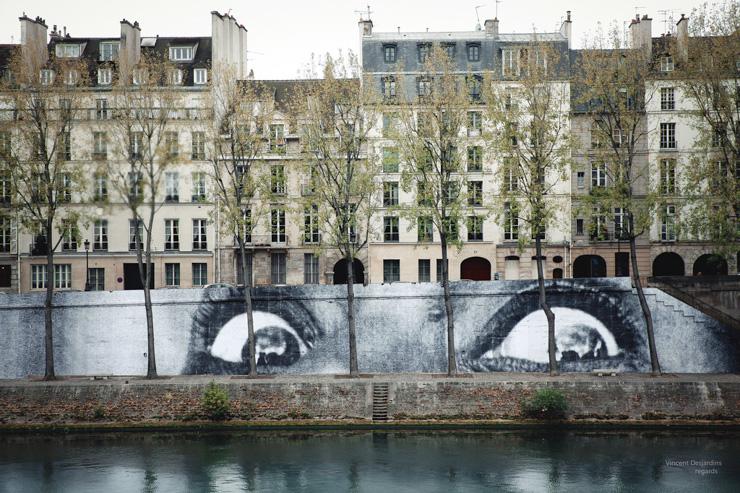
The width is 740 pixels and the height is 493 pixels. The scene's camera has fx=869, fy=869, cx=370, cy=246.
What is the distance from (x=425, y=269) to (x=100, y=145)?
27728 millimetres

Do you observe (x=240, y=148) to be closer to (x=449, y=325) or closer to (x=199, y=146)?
(x=199, y=146)

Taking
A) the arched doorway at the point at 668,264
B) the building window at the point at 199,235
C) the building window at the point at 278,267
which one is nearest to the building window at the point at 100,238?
the building window at the point at 199,235

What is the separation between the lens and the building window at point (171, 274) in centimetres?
5831

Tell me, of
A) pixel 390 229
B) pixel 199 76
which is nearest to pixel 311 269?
pixel 390 229

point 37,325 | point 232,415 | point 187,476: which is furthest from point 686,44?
point 37,325

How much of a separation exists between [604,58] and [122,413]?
27.1 m

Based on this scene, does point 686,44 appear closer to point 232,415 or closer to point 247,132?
point 247,132

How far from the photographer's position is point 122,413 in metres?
38.0

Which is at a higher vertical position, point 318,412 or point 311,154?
point 311,154

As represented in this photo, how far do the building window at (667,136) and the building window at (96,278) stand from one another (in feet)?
128

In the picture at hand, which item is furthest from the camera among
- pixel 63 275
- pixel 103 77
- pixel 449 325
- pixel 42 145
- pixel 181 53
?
pixel 181 53

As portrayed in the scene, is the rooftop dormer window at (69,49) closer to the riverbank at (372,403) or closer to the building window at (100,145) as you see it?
the building window at (100,145)

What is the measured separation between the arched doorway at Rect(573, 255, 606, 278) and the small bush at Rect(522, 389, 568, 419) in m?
25.9

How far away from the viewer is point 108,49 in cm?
6247
